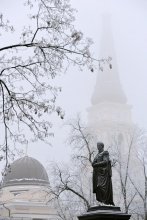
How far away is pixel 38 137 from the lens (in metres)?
12.0

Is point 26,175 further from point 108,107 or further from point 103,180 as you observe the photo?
point 103,180

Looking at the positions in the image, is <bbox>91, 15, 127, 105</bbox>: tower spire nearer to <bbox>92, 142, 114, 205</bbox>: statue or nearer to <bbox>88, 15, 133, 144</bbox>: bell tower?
<bbox>88, 15, 133, 144</bbox>: bell tower

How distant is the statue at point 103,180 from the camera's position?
472 inches

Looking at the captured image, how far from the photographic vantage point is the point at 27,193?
5244 centimetres

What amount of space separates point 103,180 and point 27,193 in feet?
136

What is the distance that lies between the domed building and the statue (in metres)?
39.1

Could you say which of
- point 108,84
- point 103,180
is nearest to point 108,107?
point 108,84

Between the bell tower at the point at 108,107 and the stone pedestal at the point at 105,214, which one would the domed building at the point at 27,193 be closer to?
the bell tower at the point at 108,107

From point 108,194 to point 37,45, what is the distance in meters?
4.23

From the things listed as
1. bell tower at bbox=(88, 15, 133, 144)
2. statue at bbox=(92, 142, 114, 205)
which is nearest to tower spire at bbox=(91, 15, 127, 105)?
bell tower at bbox=(88, 15, 133, 144)

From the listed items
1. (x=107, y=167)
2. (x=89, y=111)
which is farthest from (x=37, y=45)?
(x=89, y=111)

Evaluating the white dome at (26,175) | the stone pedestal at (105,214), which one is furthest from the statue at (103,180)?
the white dome at (26,175)

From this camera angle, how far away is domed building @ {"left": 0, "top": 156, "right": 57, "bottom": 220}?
5100cm

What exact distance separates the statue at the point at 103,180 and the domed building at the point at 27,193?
3908cm
